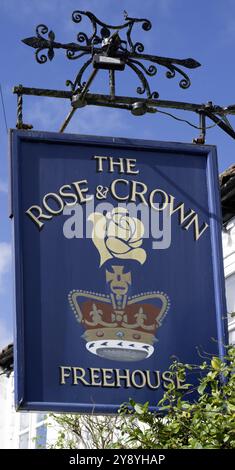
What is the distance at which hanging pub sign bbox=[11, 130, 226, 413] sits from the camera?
8570 mm

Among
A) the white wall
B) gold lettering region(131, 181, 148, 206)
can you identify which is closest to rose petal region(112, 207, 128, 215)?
gold lettering region(131, 181, 148, 206)

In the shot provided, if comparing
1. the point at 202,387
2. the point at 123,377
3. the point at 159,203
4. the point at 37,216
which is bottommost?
the point at 202,387

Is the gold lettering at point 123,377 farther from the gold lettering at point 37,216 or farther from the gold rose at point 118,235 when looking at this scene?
the gold lettering at point 37,216

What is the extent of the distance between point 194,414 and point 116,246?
60.5 inches

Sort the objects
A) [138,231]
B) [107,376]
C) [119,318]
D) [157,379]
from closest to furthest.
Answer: [107,376]
[157,379]
[119,318]
[138,231]

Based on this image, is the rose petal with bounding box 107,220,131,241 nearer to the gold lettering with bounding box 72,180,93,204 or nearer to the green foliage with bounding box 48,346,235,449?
the gold lettering with bounding box 72,180,93,204

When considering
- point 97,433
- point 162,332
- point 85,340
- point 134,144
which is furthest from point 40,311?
point 97,433

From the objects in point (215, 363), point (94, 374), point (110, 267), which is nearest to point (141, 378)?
point (94, 374)

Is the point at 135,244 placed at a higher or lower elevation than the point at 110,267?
higher

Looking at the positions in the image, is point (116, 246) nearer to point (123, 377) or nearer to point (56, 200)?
point (56, 200)

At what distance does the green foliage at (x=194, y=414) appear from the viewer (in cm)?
804

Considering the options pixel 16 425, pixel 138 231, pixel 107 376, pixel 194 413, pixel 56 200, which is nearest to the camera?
pixel 194 413

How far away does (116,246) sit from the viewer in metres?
9.00

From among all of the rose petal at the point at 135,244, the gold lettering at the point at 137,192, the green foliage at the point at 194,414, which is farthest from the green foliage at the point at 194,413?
the gold lettering at the point at 137,192
